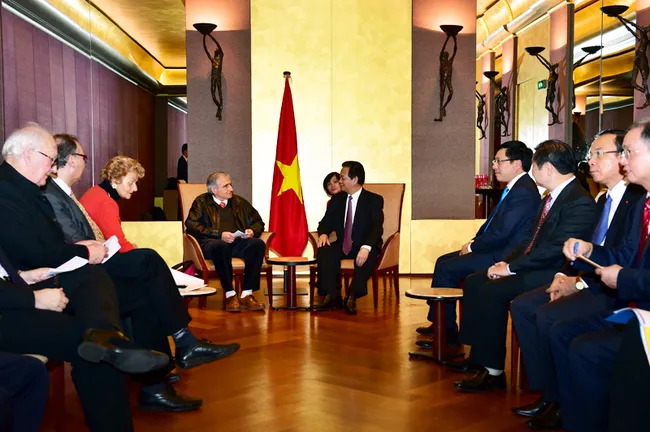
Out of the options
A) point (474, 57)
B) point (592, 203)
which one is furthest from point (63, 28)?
point (592, 203)

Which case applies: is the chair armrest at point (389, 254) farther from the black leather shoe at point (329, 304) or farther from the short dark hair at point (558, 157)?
the short dark hair at point (558, 157)

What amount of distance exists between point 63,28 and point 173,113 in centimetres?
152

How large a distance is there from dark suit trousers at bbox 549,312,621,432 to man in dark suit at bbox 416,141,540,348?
157cm

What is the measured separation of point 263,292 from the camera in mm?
7199

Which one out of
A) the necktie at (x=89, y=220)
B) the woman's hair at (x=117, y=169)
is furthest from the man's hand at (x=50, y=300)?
the woman's hair at (x=117, y=169)

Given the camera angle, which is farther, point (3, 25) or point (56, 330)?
point (3, 25)

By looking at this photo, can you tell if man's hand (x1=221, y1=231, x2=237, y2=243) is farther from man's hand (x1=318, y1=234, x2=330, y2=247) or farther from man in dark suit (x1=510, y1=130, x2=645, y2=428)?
man in dark suit (x1=510, y1=130, x2=645, y2=428)

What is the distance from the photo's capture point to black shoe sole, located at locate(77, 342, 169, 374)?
244 cm

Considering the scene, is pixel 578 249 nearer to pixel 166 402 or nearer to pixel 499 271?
pixel 499 271

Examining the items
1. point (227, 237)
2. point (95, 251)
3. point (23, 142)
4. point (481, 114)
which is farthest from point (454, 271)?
point (481, 114)

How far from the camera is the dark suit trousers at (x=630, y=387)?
2256mm

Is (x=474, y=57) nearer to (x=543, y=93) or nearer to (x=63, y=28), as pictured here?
(x=543, y=93)

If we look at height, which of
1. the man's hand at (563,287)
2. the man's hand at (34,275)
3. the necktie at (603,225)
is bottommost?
the man's hand at (563,287)

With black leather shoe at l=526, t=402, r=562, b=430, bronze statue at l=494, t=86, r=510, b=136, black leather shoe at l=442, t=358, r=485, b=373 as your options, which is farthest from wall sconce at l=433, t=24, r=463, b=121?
black leather shoe at l=526, t=402, r=562, b=430
